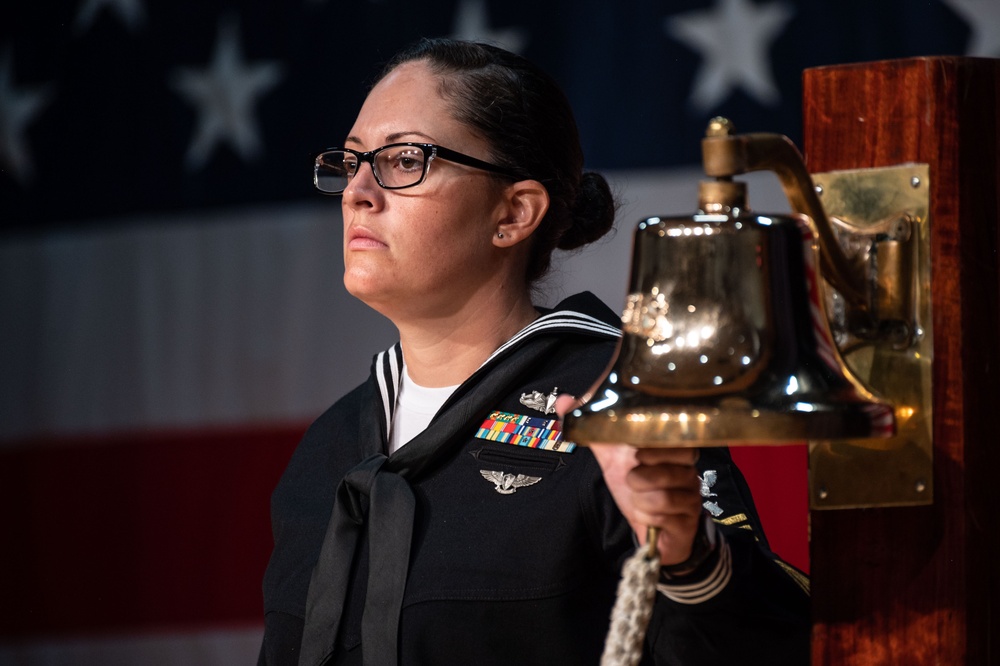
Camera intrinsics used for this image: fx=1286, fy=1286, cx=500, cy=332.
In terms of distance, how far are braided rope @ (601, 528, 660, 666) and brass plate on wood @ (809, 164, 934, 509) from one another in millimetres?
124

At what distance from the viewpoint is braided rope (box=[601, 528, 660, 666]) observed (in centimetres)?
72

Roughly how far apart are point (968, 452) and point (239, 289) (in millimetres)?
1998

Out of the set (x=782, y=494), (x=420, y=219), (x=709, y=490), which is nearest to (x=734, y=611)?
(x=709, y=490)

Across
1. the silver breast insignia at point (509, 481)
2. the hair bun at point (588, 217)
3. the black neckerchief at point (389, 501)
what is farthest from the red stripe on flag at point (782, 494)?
the silver breast insignia at point (509, 481)

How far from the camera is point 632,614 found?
0.72 metres

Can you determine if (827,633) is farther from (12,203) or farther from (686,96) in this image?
(12,203)

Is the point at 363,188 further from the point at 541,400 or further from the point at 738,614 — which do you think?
the point at 738,614

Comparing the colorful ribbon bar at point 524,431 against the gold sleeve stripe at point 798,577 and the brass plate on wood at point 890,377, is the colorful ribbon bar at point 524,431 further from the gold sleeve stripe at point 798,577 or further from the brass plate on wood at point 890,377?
the brass plate on wood at point 890,377

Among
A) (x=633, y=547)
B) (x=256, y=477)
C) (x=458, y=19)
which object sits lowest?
(x=256, y=477)

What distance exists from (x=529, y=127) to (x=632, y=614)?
0.84 meters

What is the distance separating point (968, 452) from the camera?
2.50 ft

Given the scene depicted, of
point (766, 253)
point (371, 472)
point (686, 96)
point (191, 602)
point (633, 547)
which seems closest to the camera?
point (766, 253)

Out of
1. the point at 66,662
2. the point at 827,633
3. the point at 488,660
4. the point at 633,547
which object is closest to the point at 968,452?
the point at 827,633

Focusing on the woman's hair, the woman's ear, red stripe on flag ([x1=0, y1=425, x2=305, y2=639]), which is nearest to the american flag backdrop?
red stripe on flag ([x1=0, y1=425, x2=305, y2=639])
